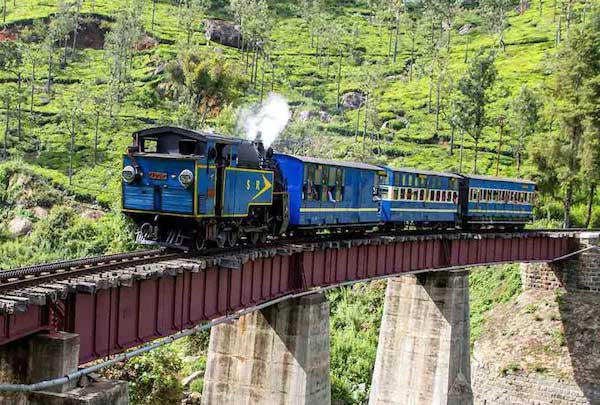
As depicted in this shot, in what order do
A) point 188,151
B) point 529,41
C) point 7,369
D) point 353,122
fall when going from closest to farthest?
point 7,369 < point 188,151 < point 353,122 < point 529,41

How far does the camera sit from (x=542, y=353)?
4272 centimetres

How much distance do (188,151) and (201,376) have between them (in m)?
22.5

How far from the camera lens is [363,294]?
52000mm

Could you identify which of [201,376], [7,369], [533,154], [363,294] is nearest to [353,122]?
[533,154]

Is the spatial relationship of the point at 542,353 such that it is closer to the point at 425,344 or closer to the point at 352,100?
the point at 425,344

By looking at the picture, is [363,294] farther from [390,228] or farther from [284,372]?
[284,372]

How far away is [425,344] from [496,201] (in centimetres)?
1082

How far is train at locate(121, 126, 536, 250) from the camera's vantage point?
19.8m

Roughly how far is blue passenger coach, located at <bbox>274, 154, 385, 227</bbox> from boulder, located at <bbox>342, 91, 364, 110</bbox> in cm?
6662

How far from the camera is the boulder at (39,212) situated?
60075 millimetres

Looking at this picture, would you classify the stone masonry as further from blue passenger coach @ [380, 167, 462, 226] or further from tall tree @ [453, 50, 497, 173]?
tall tree @ [453, 50, 497, 173]

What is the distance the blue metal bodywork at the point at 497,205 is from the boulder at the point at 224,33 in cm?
7450

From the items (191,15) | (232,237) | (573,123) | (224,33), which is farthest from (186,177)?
(191,15)

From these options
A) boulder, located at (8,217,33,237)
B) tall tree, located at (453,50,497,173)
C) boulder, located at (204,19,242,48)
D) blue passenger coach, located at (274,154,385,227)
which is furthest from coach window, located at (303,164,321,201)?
boulder, located at (204,19,242,48)
